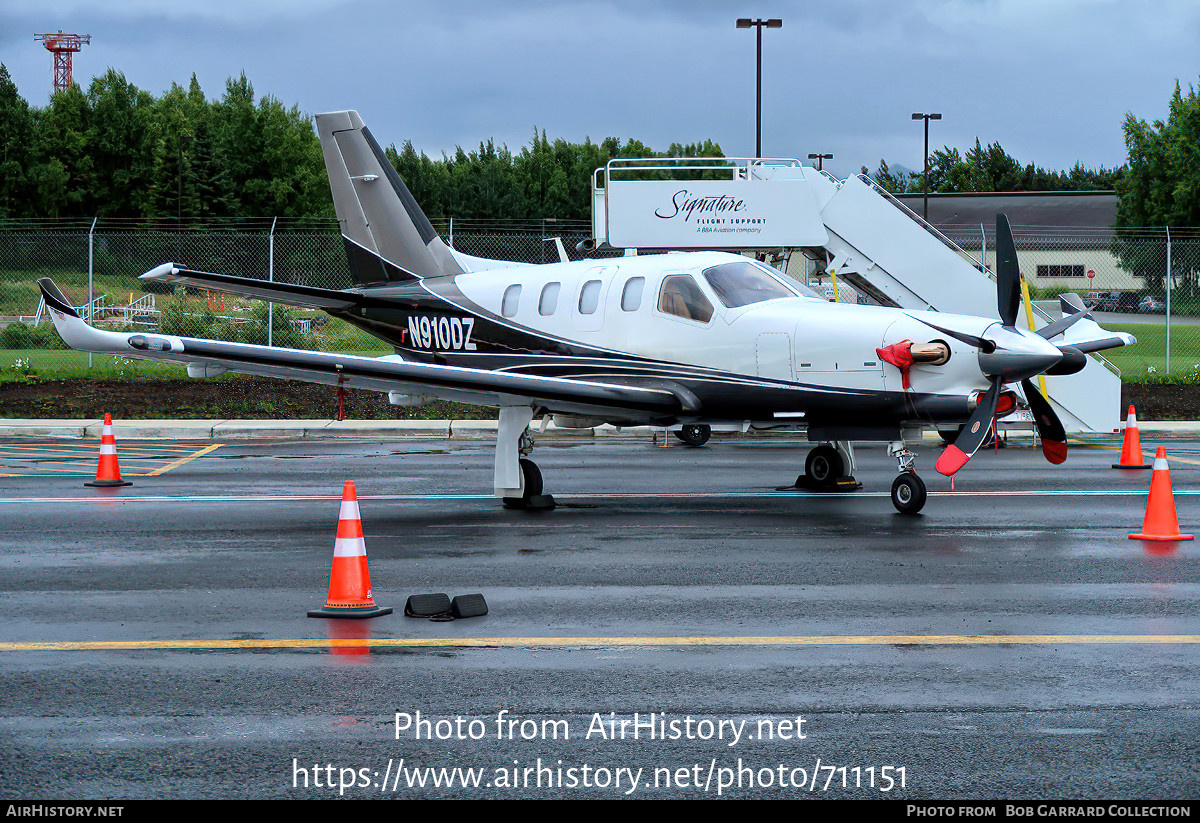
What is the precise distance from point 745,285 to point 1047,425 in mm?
3327

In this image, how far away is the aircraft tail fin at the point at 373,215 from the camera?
16.6 meters

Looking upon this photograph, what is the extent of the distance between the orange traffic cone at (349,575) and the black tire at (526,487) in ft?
16.5

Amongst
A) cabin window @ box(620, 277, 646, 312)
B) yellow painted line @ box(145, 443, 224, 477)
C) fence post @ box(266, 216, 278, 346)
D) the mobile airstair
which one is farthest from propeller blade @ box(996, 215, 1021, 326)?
fence post @ box(266, 216, 278, 346)

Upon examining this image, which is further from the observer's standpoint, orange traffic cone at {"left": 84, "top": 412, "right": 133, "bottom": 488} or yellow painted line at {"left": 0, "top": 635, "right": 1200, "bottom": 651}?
orange traffic cone at {"left": 84, "top": 412, "right": 133, "bottom": 488}

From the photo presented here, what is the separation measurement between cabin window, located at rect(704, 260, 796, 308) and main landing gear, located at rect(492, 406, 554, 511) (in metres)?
2.31

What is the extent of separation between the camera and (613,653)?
23.8ft

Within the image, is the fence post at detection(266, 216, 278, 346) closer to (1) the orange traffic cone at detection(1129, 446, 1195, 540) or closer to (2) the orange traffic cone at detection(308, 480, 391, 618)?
(2) the orange traffic cone at detection(308, 480, 391, 618)

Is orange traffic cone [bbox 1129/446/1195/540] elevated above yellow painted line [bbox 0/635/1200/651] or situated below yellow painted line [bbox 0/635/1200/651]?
above

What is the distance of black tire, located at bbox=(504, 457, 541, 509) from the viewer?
1336 centimetres

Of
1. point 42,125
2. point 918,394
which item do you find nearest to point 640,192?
point 918,394

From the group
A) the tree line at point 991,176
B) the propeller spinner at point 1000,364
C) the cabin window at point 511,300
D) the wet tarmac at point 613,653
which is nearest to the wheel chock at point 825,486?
the wet tarmac at point 613,653

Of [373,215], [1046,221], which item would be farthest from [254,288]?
[1046,221]

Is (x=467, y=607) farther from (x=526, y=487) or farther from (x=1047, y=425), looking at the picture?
(x=1047, y=425)
